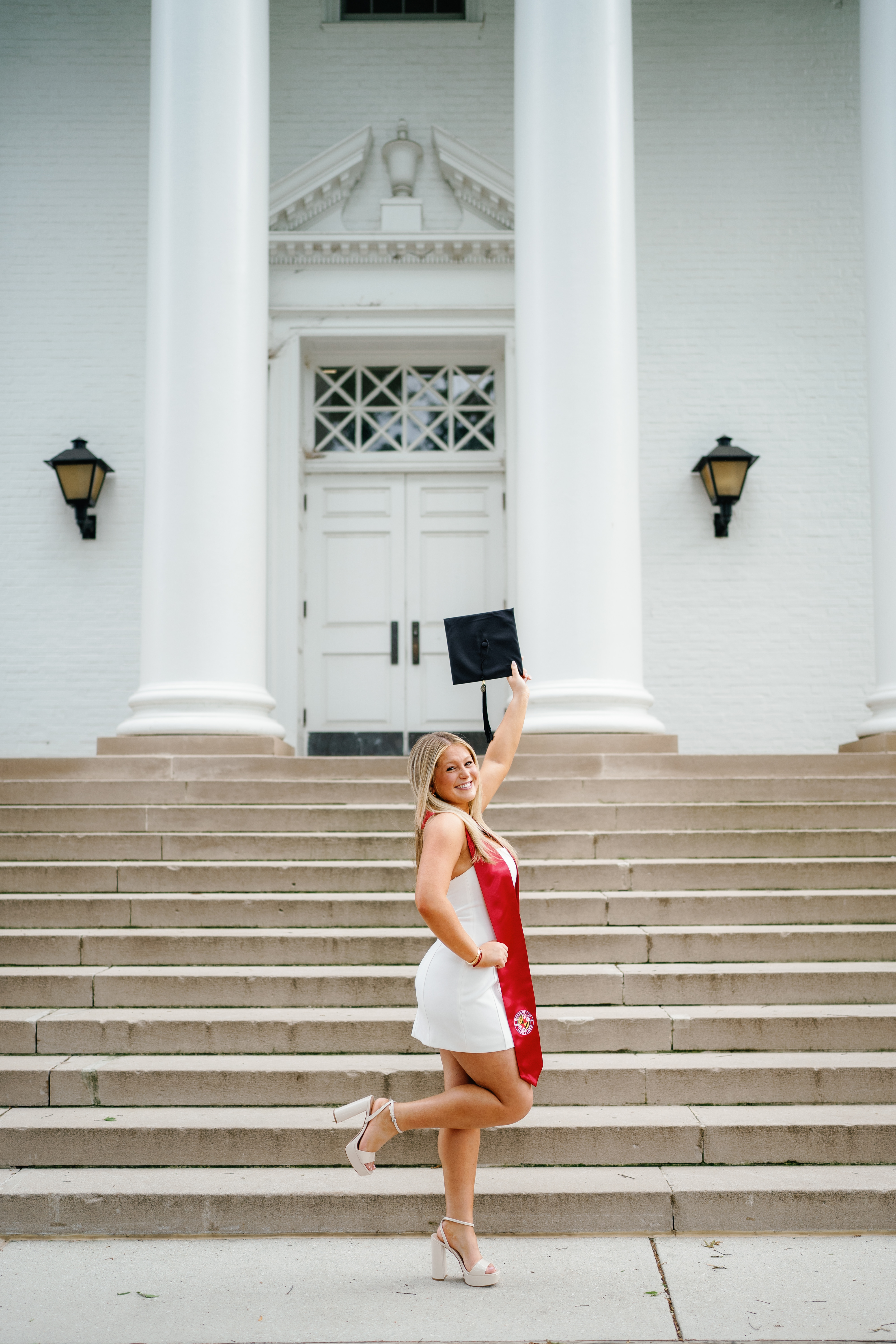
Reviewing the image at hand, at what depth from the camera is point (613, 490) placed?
7594 millimetres

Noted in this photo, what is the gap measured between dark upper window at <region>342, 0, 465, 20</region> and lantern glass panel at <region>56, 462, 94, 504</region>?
17.0 ft

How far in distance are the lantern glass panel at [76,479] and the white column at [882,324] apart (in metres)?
6.62

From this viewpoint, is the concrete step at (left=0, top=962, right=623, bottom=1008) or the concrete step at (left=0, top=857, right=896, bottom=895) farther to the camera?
the concrete step at (left=0, top=857, right=896, bottom=895)

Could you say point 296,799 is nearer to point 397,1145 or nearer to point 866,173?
point 397,1145

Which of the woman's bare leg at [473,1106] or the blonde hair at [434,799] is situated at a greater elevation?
the blonde hair at [434,799]

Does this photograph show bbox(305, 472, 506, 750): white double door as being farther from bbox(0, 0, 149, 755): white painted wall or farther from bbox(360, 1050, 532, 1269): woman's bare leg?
bbox(360, 1050, 532, 1269): woman's bare leg

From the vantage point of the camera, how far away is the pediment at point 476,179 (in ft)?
34.2

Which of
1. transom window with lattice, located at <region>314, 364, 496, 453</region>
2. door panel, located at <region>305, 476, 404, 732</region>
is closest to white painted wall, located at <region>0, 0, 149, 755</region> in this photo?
door panel, located at <region>305, 476, 404, 732</region>

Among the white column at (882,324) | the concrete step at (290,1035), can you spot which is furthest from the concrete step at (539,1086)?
the white column at (882,324)

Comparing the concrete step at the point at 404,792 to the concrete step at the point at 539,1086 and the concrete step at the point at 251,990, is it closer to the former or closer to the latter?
the concrete step at the point at 251,990

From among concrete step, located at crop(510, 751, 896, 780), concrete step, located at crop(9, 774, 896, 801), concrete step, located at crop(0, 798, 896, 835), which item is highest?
concrete step, located at crop(510, 751, 896, 780)

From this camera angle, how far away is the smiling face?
11.6 feet

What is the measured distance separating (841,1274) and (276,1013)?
2495mm

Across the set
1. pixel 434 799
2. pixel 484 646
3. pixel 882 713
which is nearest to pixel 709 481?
pixel 882 713
